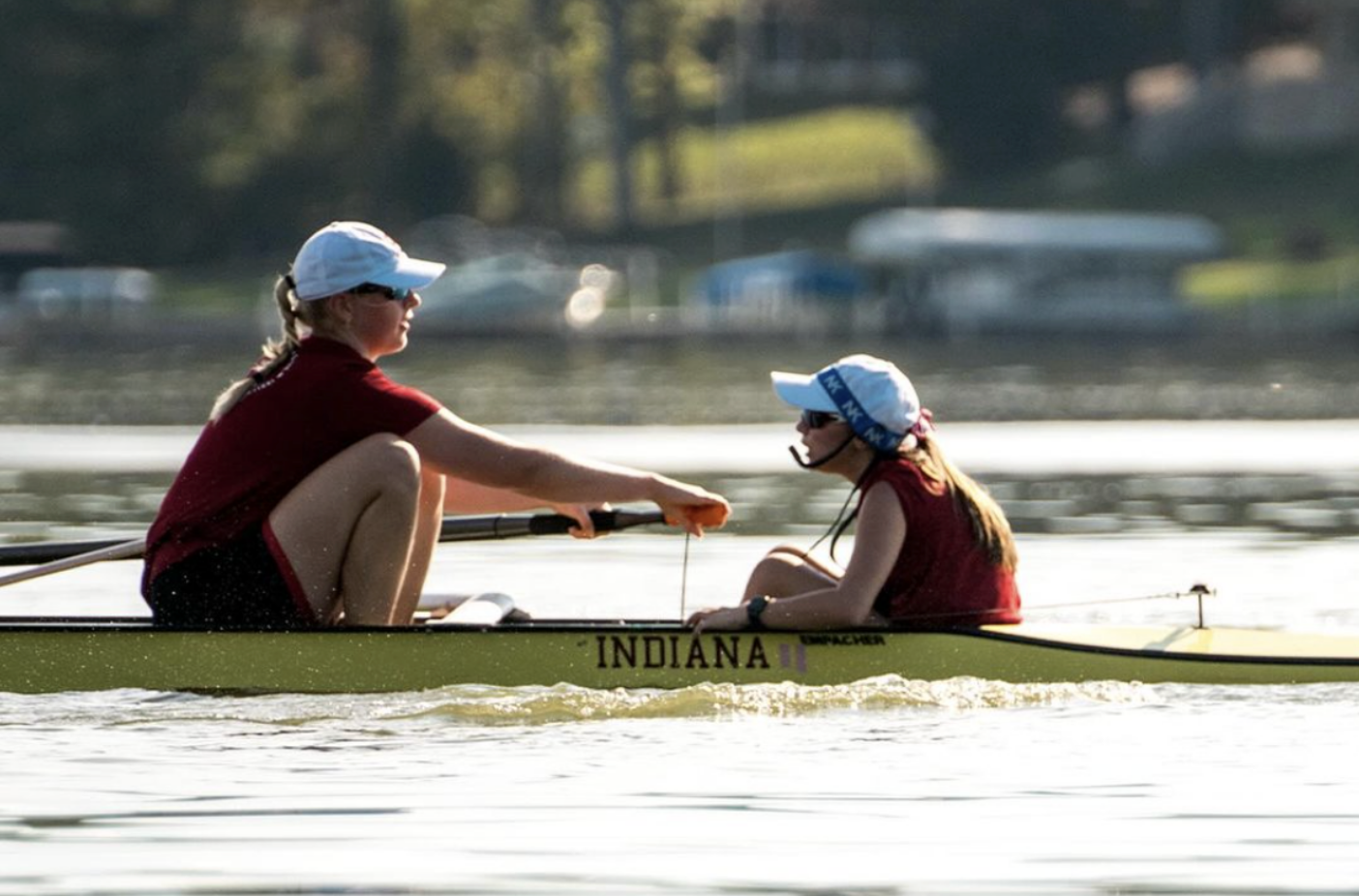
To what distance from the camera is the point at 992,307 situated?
2953 inches

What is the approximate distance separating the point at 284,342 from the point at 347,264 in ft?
1.26

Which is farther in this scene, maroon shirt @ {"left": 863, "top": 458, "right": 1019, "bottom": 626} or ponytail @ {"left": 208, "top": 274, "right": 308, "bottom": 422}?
maroon shirt @ {"left": 863, "top": 458, "right": 1019, "bottom": 626}

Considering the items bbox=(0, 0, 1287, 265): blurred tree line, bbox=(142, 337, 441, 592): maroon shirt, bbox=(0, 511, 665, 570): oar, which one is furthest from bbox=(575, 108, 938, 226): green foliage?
bbox=(142, 337, 441, 592): maroon shirt

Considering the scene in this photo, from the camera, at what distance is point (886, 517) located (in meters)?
→ 11.5

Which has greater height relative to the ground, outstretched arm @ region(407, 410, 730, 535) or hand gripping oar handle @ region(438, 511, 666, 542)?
outstretched arm @ region(407, 410, 730, 535)

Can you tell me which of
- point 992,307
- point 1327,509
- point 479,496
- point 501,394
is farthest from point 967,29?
point 479,496

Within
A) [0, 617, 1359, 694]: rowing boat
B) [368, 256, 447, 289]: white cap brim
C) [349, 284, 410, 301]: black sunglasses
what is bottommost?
[0, 617, 1359, 694]: rowing boat

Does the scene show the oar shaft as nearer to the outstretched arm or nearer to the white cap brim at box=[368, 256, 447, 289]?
the outstretched arm

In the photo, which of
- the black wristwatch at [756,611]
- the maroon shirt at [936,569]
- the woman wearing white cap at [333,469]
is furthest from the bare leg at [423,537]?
the maroon shirt at [936,569]

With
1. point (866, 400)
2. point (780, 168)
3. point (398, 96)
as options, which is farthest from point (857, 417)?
point (780, 168)

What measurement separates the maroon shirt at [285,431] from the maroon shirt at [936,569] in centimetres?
175

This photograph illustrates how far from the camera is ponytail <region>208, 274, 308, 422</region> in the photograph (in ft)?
36.7

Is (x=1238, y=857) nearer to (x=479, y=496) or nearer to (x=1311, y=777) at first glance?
(x=1311, y=777)

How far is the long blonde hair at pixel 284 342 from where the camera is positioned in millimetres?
11188
